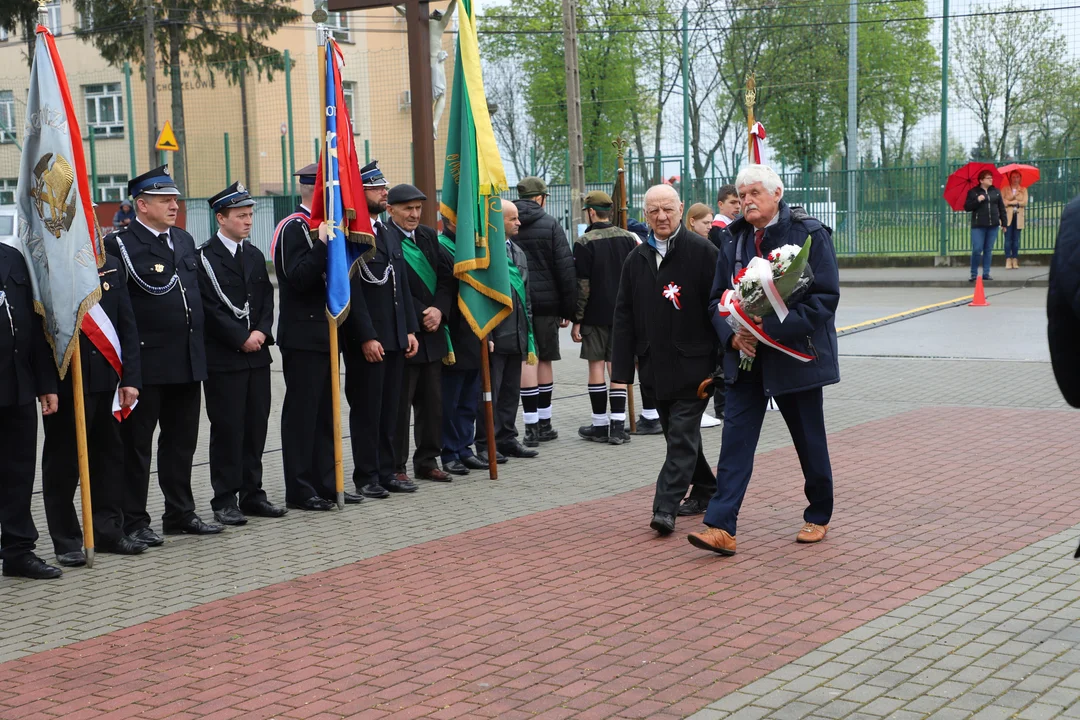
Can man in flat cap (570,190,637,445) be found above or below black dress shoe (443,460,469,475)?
above

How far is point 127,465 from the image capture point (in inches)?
290

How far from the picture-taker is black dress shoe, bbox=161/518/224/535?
754 cm

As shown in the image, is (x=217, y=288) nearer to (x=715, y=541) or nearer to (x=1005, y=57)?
(x=715, y=541)

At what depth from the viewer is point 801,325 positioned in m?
6.38

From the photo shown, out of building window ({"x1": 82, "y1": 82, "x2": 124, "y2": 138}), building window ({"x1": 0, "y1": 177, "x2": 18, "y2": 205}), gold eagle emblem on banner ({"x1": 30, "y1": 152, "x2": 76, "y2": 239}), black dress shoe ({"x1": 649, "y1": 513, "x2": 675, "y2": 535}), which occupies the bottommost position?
black dress shoe ({"x1": 649, "y1": 513, "x2": 675, "y2": 535})

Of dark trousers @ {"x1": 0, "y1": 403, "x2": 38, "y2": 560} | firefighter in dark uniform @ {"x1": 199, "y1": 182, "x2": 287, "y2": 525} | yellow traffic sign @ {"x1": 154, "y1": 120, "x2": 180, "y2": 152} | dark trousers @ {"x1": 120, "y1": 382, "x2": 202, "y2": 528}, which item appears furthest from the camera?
yellow traffic sign @ {"x1": 154, "y1": 120, "x2": 180, "y2": 152}

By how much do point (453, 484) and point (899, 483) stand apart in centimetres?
300

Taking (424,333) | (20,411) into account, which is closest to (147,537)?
(20,411)

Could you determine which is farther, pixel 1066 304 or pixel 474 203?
pixel 474 203

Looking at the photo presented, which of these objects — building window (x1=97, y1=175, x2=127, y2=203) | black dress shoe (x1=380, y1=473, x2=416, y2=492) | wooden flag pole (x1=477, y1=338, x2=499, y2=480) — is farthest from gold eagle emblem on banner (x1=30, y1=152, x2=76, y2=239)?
building window (x1=97, y1=175, x2=127, y2=203)

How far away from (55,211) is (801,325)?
3875 mm

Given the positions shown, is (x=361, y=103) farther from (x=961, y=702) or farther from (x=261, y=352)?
(x=961, y=702)

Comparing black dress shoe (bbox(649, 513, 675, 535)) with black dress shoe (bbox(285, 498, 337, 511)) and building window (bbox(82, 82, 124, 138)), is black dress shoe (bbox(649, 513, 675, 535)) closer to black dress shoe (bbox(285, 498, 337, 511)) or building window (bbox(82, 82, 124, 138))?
black dress shoe (bbox(285, 498, 337, 511))

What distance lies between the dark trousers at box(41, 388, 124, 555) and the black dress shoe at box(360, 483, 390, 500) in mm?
1773
